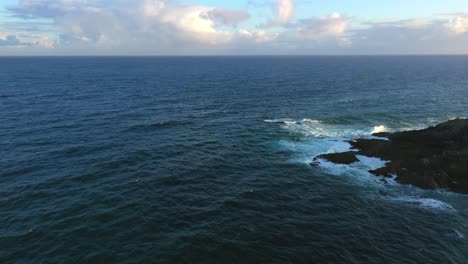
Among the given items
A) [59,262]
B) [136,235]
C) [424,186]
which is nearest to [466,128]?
[424,186]

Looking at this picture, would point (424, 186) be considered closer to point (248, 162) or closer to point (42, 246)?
point (248, 162)

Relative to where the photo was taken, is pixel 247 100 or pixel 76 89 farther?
pixel 76 89

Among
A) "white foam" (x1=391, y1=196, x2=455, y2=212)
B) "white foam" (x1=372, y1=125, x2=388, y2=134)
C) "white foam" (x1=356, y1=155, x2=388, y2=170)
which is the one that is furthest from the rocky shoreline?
"white foam" (x1=372, y1=125, x2=388, y2=134)

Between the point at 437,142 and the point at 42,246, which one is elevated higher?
the point at 437,142

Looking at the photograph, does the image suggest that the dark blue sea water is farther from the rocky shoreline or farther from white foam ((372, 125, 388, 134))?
the rocky shoreline

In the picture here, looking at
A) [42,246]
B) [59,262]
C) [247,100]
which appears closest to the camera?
[59,262]

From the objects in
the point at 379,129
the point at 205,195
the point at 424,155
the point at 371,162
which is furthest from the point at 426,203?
the point at 379,129

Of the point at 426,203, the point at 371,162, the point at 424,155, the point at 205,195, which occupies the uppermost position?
the point at 424,155

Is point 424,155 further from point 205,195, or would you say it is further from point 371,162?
point 205,195
